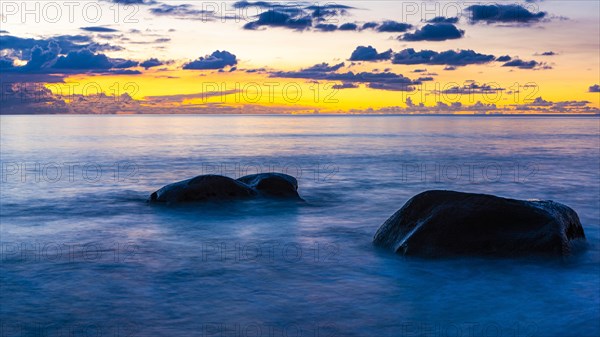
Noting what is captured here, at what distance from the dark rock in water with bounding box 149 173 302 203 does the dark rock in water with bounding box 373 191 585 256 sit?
6.56 metres

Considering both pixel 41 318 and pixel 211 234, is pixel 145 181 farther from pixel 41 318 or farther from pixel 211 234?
pixel 41 318

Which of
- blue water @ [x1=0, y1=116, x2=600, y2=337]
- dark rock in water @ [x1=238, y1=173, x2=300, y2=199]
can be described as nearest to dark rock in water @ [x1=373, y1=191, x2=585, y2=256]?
blue water @ [x1=0, y1=116, x2=600, y2=337]

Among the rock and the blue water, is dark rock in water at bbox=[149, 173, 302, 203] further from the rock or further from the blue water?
the blue water

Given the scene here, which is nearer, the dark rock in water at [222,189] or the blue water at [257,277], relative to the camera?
the blue water at [257,277]

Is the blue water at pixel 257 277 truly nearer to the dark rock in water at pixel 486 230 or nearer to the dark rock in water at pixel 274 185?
the dark rock in water at pixel 486 230

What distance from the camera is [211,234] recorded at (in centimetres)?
1250

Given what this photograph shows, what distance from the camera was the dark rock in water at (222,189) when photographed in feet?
50.9

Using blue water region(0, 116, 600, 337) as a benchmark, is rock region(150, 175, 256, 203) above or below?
above

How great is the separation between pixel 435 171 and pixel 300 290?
20.7 metres

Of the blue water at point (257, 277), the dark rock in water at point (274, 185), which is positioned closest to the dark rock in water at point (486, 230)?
the blue water at point (257, 277)

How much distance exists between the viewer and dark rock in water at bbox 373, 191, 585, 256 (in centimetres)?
977

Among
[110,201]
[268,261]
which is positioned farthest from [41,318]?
[110,201]

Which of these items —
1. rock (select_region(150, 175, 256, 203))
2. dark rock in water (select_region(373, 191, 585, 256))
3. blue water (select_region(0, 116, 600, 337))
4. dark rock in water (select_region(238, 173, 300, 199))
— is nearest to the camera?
blue water (select_region(0, 116, 600, 337))

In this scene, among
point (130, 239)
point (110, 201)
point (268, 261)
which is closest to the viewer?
point (268, 261)
